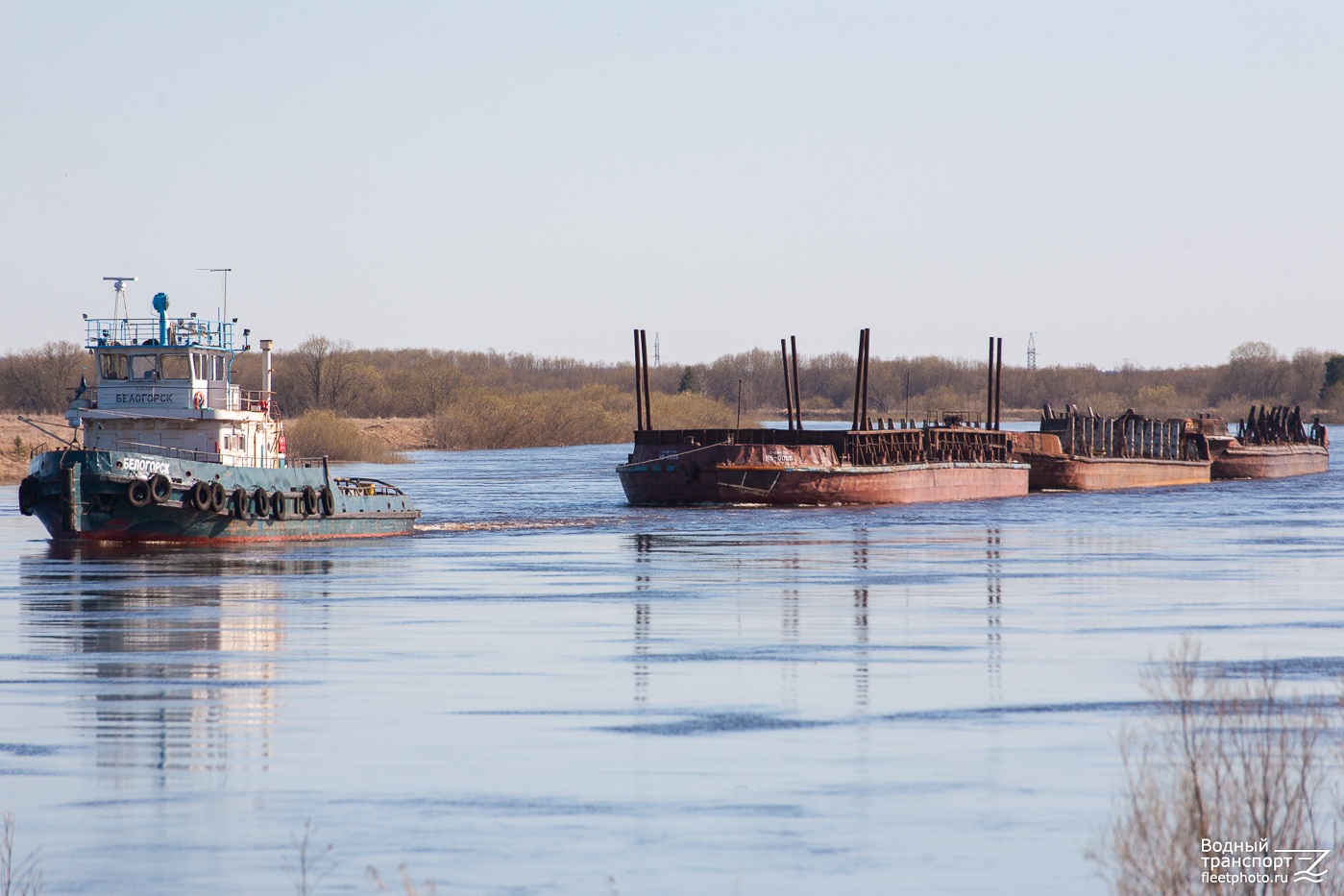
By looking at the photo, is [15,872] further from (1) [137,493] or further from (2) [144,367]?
(2) [144,367]

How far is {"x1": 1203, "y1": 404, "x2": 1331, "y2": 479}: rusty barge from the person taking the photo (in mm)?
80250

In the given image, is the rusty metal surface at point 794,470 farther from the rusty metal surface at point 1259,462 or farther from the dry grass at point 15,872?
the dry grass at point 15,872

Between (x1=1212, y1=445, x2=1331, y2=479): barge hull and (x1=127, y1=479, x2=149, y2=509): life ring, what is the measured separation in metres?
59.3

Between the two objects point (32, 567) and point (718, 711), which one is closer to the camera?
point (718, 711)

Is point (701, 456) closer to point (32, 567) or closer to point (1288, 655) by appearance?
point (32, 567)

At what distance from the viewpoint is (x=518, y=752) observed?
1341 centimetres

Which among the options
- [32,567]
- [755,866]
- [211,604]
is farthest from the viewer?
[32,567]

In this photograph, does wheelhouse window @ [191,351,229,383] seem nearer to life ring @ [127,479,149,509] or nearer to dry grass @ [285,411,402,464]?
life ring @ [127,479,149,509]

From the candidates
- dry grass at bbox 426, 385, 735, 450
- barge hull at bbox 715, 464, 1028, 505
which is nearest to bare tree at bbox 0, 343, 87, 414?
dry grass at bbox 426, 385, 735, 450

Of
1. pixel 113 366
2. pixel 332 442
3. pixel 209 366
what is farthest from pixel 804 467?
pixel 332 442

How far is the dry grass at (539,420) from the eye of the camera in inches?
4311

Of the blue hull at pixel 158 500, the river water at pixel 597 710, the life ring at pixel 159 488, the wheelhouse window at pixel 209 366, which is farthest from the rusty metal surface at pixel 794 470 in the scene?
the life ring at pixel 159 488

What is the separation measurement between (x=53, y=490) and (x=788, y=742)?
23.5m

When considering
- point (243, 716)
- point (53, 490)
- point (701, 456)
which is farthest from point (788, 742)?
point (701, 456)
